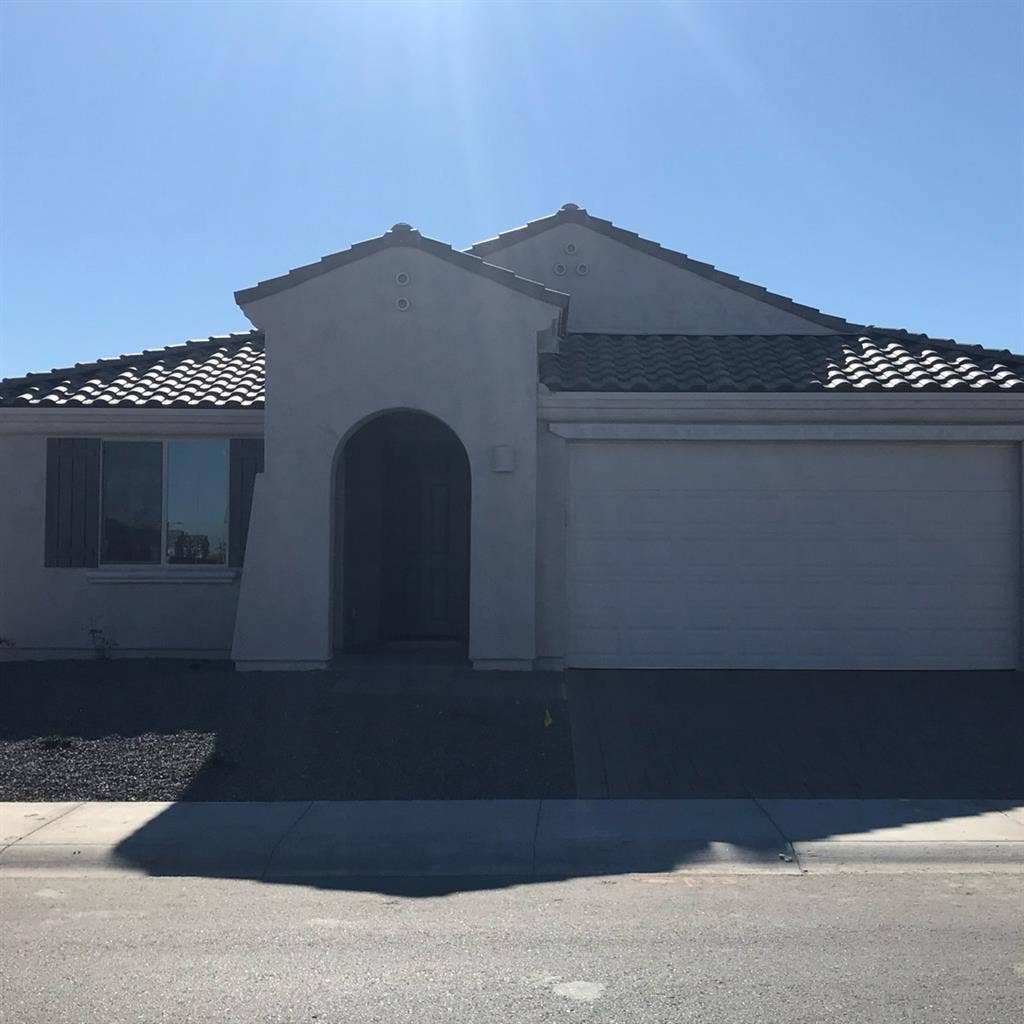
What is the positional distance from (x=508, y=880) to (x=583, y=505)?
20.7 ft

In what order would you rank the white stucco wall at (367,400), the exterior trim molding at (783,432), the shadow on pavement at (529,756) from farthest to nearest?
the exterior trim molding at (783,432), the white stucco wall at (367,400), the shadow on pavement at (529,756)

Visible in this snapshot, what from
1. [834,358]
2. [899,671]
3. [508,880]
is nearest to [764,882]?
[508,880]

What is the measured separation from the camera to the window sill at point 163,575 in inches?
580

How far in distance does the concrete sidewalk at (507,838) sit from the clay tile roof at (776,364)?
18.0ft

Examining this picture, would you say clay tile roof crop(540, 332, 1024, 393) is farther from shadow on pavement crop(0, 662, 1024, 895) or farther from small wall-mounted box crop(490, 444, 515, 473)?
shadow on pavement crop(0, 662, 1024, 895)

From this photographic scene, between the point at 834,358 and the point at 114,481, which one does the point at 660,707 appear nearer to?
the point at 834,358

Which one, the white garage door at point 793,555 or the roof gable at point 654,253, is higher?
the roof gable at point 654,253

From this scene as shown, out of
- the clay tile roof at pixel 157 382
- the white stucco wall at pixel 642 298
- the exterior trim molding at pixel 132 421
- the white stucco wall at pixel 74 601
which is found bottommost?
the white stucco wall at pixel 74 601

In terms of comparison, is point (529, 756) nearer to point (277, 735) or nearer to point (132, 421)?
point (277, 735)

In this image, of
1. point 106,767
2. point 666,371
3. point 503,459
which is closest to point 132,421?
point 503,459

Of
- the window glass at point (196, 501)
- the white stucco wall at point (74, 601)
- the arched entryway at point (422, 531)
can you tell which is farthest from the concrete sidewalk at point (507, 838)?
the arched entryway at point (422, 531)

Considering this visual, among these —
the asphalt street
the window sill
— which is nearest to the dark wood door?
the window sill

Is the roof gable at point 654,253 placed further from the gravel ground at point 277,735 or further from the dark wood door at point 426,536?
the gravel ground at point 277,735

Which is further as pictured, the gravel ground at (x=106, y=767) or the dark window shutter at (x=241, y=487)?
the dark window shutter at (x=241, y=487)
